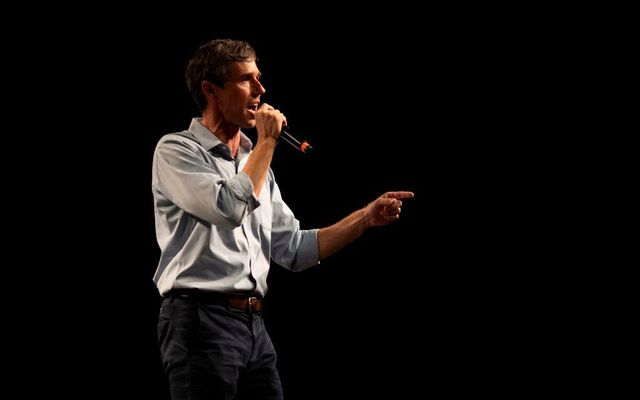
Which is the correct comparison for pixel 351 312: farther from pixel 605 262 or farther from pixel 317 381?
pixel 605 262

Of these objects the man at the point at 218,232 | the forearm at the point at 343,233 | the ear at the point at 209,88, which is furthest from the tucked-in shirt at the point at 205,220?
the forearm at the point at 343,233

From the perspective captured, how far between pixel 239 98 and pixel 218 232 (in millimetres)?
419

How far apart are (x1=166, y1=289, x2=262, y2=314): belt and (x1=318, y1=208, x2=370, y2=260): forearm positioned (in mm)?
374

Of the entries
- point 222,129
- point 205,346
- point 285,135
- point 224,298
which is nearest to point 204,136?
point 222,129

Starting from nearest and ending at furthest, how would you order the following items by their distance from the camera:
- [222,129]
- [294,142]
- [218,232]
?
[218,232] → [294,142] → [222,129]

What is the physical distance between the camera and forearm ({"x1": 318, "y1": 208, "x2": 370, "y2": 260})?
7.38 feet

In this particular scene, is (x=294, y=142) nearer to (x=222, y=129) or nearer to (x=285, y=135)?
(x=285, y=135)

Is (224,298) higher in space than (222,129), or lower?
lower

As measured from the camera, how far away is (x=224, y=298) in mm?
1905

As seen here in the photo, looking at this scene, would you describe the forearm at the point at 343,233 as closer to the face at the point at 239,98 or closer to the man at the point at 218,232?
the man at the point at 218,232

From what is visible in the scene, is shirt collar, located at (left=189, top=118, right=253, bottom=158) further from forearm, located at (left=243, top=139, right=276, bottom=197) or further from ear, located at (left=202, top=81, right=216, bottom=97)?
forearm, located at (left=243, top=139, right=276, bottom=197)

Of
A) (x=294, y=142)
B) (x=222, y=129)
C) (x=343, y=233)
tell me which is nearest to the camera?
(x=294, y=142)

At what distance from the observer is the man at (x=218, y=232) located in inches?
72.2

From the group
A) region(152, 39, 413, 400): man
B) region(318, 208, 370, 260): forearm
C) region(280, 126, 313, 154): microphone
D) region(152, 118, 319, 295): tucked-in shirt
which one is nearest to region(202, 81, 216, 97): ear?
region(152, 39, 413, 400): man
